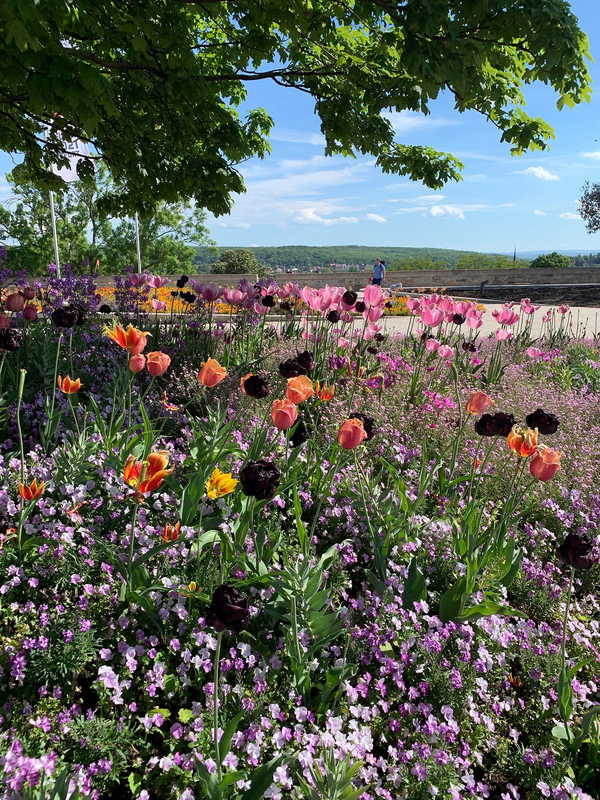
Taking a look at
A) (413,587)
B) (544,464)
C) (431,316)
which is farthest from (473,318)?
(413,587)

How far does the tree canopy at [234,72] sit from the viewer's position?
12.2ft

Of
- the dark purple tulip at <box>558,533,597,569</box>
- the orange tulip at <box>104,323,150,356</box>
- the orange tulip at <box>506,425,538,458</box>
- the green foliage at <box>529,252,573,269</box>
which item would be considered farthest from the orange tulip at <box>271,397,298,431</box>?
the green foliage at <box>529,252,573,269</box>

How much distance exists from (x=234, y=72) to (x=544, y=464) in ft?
25.5

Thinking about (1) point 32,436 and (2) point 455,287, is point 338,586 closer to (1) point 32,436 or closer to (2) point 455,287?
(1) point 32,436

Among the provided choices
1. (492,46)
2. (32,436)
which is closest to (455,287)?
(492,46)

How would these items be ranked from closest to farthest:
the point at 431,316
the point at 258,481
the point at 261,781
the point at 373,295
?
1. the point at 261,781
2. the point at 258,481
3. the point at 431,316
4. the point at 373,295

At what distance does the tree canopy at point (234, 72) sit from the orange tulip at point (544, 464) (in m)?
3.00

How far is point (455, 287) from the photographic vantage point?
99.2 ft

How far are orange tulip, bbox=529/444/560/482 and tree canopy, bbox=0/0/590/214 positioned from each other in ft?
9.83

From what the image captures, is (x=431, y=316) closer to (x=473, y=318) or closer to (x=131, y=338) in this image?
(x=473, y=318)

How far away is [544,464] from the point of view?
2.19m

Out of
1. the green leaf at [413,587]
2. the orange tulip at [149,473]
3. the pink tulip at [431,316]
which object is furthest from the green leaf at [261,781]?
the pink tulip at [431,316]

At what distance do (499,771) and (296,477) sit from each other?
153cm

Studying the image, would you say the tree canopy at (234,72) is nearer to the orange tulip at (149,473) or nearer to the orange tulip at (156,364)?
the orange tulip at (156,364)
